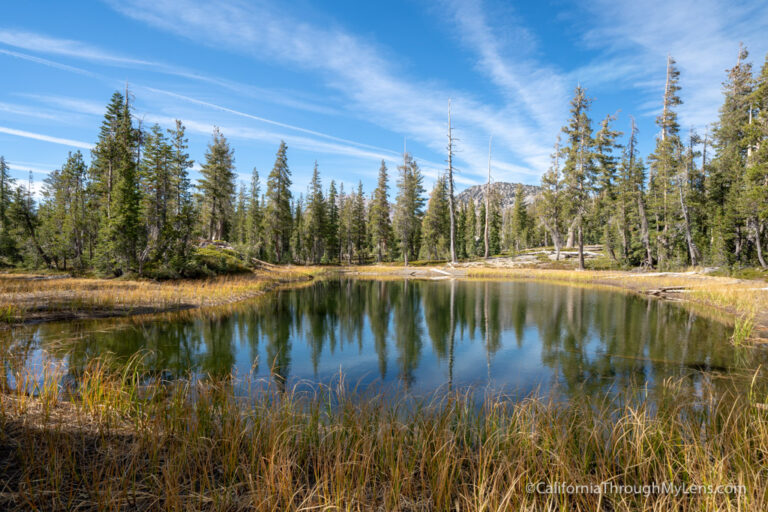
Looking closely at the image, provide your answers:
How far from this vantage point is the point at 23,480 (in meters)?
3.35

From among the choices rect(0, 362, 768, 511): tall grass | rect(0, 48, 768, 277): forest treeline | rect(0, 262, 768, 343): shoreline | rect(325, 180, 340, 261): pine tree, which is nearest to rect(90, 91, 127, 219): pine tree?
rect(0, 48, 768, 277): forest treeline

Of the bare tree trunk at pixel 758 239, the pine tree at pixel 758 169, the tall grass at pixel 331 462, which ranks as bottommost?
the tall grass at pixel 331 462

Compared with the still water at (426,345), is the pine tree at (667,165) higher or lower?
higher

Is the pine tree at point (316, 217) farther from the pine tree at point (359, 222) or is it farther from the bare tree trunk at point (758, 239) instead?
the bare tree trunk at point (758, 239)

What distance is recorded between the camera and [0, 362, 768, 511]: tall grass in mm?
3199

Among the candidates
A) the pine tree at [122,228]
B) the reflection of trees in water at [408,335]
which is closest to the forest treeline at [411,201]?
the pine tree at [122,228]

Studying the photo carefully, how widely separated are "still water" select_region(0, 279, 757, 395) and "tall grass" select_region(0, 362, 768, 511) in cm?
132

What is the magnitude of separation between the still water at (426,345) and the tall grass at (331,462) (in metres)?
1.32

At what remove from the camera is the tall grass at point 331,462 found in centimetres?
320

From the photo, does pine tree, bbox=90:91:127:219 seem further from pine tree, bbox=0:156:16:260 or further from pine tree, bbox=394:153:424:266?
pine tree, bbox=394:153:424:266

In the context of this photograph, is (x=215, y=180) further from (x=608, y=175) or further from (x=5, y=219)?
(x=608, y=175)

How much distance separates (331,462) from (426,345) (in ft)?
26.3

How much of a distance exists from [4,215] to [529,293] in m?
61.3

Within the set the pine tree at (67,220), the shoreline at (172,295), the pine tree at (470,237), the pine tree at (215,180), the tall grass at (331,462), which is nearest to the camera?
the tall grass at (331,462)
